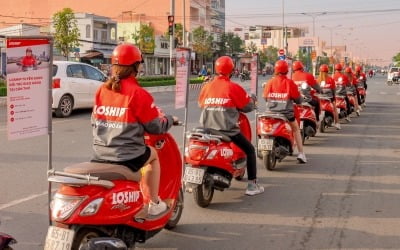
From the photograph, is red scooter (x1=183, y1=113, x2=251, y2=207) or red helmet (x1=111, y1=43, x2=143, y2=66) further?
red scooter (x1=183, y1=113, x2=251, y2=207)

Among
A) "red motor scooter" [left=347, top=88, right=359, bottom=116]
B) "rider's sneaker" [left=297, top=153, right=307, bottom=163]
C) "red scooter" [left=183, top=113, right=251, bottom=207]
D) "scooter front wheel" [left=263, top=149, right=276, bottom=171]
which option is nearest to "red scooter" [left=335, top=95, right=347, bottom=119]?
"red motor scooter" [left=347, top=88, right=359, bottom=116]

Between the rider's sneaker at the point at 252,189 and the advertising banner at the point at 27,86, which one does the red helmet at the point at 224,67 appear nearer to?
the rider's sneaker at the point at 252,189

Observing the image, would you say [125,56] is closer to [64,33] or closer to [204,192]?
[204,192]

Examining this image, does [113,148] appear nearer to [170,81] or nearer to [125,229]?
[125,229]

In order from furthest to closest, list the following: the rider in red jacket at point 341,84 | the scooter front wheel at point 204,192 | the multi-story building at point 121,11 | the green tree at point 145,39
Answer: the multi-story building at point 121,11
the green tree at point 145,39
the rider in red jacket at point 341,84
the scooter front wheel at point 204,192

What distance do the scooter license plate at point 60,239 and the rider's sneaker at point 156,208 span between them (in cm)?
88

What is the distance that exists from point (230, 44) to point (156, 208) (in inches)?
3228

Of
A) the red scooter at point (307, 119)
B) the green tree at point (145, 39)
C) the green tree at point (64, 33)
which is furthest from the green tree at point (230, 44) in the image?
the red scooter at point (307, 119)

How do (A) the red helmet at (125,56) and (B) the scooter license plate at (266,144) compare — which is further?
(B) the scooter license plate at (266,144)

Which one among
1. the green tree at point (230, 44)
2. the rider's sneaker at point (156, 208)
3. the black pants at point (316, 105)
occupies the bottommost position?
the rider's sneaker at point (156, 208)

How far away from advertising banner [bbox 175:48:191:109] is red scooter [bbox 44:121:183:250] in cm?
301

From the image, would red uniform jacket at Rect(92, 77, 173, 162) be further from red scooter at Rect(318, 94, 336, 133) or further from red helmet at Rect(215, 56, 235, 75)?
red scooter at Rect(318, 94, 336, 133)

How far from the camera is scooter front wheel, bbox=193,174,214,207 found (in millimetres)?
6264

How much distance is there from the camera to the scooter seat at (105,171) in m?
4.01
